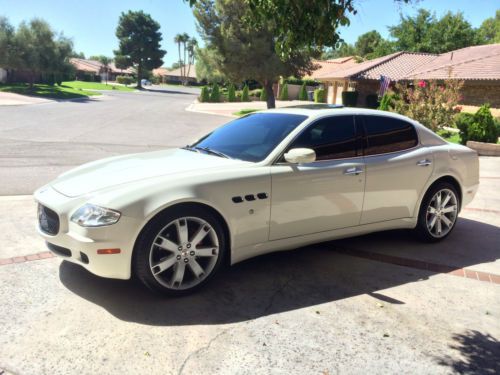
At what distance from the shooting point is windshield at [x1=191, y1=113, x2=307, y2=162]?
4.58m

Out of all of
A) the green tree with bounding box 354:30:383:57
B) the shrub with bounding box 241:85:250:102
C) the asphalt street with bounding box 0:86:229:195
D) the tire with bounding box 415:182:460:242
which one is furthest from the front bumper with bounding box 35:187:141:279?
the green tree with bounding box 354:30:383:57

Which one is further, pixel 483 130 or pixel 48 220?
pixel 483 130

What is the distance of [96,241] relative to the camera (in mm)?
3553

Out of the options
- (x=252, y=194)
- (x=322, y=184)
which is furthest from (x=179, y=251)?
(x=322, y=184)

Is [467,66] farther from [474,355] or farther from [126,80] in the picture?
[126,80]

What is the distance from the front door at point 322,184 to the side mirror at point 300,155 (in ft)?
0.33

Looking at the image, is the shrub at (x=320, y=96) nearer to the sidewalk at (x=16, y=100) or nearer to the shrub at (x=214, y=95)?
the shrub at (x=214, y=95)

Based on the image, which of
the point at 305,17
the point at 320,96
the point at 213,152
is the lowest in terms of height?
the point at 320,96

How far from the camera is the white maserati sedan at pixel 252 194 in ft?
12.1

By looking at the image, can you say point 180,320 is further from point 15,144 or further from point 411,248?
point 15,144

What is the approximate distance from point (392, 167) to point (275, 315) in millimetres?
2288

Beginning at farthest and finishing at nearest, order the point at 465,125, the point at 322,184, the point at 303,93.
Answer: the point at 303,93 → the point at 465,125 → the point at 322,184

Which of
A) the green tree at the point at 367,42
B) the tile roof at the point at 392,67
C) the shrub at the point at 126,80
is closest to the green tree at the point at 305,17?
the tile roof at the point at 392,67

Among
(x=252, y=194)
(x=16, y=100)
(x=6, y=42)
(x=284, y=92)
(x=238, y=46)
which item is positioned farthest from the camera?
(x=284, y=92)
